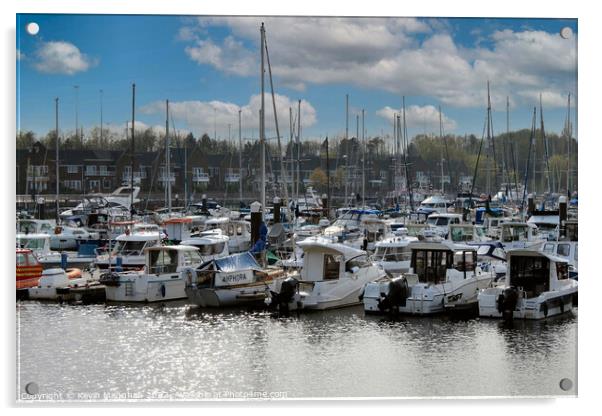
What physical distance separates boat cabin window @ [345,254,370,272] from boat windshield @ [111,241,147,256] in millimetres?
7826

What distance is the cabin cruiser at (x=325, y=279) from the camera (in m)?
→ 22.7

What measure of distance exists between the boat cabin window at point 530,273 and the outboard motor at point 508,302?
904 mm

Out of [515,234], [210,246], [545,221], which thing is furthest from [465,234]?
→ [210,246]

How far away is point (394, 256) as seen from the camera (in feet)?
89.5

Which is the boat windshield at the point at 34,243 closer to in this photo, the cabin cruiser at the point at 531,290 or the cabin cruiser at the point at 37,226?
the cabin cruiser at the point at 37,226

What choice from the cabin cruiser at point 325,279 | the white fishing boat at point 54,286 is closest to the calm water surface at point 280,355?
the cabin cruiser at point 325,279

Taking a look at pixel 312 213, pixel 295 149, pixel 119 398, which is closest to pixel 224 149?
pixel 295 149

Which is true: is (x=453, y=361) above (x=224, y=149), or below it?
below

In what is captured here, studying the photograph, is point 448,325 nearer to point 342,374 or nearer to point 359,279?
point 359,279

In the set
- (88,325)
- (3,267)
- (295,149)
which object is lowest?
(88,325)

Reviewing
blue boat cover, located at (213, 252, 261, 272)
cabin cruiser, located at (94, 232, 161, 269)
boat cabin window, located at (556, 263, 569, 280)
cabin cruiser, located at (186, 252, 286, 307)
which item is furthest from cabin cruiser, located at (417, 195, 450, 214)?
boat cabin window, located at (556, 263, 569, 280)

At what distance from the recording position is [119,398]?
1282cm

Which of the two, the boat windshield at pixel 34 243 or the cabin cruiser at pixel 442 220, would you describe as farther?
the cabin cruiser at pixel 442 220

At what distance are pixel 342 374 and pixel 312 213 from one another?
3321 cm
